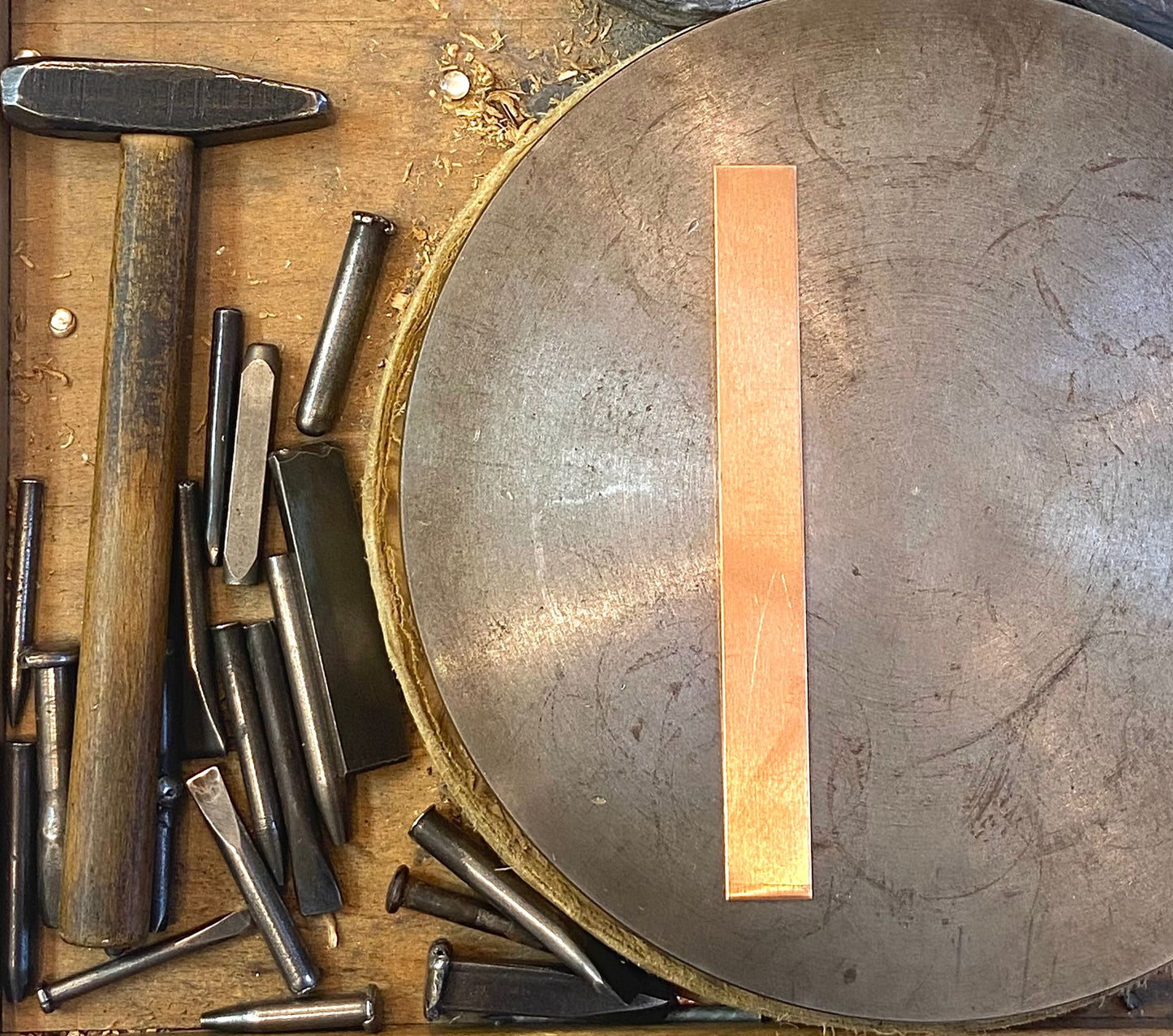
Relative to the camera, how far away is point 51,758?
1334mm

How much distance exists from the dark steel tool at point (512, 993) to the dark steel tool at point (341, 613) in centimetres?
28

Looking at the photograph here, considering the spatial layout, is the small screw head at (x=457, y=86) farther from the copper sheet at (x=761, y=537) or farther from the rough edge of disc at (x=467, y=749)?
the copper sheet at (x=761, y=537)

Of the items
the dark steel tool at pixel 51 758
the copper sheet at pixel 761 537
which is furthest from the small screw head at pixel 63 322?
the copper sheet at pixel 761 537

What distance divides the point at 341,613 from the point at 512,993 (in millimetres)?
530

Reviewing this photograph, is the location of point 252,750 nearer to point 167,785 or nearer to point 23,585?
point 167,785

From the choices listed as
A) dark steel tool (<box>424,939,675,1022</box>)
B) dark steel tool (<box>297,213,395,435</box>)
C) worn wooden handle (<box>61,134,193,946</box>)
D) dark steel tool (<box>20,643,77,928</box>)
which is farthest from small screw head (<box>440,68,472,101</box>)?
dark steel tool (<box>424,939,675,1022</box>)

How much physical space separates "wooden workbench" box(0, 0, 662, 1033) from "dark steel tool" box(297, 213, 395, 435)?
0.14 feet

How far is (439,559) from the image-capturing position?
1.05 metres

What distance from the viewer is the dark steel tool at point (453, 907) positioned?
135 centimetres

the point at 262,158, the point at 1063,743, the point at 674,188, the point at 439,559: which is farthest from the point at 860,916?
the point at 262,158

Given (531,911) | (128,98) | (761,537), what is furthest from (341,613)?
(128,98)

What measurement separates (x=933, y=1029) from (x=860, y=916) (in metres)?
0.16

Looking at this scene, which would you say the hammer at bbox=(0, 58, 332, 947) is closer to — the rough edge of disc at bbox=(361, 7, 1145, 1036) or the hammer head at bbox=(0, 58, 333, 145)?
the hammer head at bbox=(0, 58, 333, 145)

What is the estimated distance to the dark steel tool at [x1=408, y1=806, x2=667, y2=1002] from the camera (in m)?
1.28
